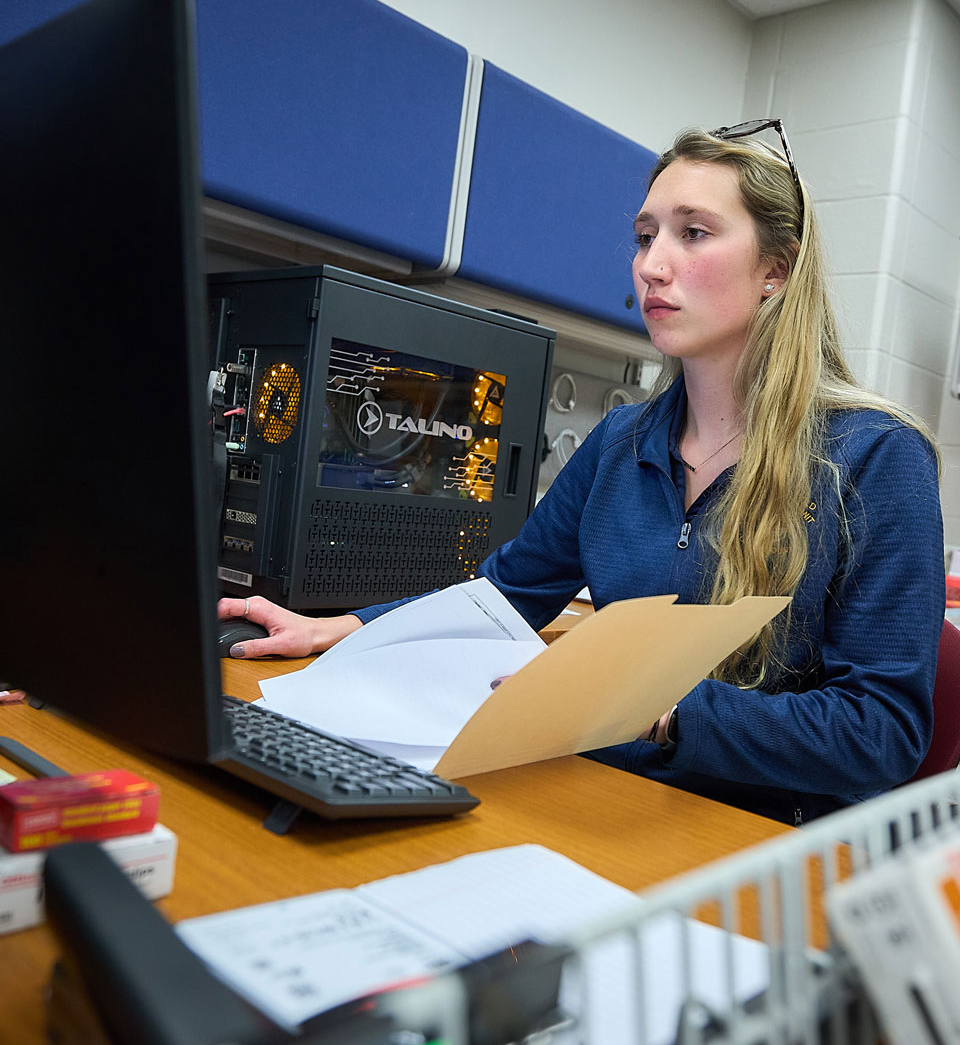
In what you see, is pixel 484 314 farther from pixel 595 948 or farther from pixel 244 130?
pixel 595 948

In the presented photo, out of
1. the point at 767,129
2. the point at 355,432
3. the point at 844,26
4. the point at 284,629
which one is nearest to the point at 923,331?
the point at 844,26

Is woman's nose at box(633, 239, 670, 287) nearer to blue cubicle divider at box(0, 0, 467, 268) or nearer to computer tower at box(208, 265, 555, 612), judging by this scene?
computer tower at box(208, 265, 555, 612)

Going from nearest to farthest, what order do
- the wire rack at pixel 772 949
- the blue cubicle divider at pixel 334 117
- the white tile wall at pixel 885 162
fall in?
the wire rack at pixel 772 949 < the blue cubicle divider at pixel 334 117 < the white tile wall at pixel 885 162

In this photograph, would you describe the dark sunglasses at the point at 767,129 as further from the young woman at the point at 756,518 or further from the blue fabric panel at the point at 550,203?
the blue fabric panel at the point at 550,203

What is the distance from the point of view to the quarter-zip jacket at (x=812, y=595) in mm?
838

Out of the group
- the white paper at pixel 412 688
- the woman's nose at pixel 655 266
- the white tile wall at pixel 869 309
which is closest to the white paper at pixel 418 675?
the white paper at pixel 412 688

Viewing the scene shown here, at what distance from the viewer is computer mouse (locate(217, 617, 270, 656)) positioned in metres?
1.01

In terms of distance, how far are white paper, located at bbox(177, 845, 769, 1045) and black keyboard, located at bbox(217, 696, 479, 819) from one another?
64 mm

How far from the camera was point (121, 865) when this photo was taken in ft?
1.26

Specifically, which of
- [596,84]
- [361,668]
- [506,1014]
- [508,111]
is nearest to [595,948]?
[506,1014]

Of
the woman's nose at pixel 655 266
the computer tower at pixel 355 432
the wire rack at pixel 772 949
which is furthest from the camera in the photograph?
the computer tower at pixel 355 432

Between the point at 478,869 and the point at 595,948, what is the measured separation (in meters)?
0.31

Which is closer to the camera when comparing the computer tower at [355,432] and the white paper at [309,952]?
the white paper at [309,952]

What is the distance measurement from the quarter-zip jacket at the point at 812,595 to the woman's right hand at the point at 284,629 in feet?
0.23
